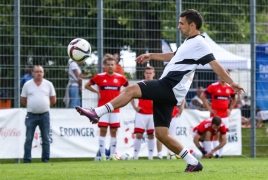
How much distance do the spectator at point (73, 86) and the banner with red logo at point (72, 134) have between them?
351mm

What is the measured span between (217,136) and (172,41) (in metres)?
2.95

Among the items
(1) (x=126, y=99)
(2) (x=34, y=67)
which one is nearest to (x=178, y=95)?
(1) (x=126, y=99)

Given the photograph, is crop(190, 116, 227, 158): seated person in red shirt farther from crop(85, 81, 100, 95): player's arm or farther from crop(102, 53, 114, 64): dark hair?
crop(102, 53, 114, 64): dark hair

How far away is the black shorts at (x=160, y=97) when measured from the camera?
9266mm

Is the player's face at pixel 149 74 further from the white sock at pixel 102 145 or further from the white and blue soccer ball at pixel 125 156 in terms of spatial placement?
the white and blue soccer ball at pixel 125 156

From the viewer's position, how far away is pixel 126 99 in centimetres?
908

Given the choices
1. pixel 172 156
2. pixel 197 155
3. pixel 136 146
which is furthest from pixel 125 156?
pixel 197 155

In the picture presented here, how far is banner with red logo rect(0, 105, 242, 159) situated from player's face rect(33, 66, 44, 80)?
1028mm

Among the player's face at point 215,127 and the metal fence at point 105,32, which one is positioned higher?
the metal fence at point 105,32

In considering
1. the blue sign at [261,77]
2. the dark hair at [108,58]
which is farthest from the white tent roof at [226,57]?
the dark hair at [108,58]

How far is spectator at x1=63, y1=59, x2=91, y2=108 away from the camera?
17.3 m

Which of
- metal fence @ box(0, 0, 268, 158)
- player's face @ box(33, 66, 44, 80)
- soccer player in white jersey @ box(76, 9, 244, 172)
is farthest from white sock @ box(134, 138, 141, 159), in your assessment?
soccer player in white jersey @ box(76, 9, 244, 172)

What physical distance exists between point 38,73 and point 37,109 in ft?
2.74

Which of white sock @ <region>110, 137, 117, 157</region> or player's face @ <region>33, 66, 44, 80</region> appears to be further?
white sock @ <region>110, 137, 117, 157</region>
